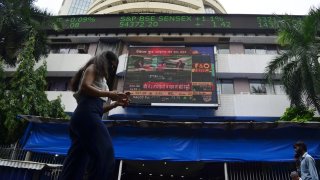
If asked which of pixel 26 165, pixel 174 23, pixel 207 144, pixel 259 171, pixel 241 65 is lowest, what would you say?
pixel 26 165

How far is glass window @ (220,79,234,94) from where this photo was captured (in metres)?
→ 15.8

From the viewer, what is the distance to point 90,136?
2.43 meters

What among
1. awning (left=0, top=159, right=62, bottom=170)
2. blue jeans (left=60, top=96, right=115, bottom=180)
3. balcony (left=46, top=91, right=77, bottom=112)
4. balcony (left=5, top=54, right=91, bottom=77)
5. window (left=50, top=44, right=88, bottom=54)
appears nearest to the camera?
blue jeans (left=60, top=96, right=115, bottom=180)

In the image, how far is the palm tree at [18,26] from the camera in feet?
45.1

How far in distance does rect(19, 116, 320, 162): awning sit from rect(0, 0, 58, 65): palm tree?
7019 mm

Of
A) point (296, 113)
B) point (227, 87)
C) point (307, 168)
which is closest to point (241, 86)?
point (227, 87)

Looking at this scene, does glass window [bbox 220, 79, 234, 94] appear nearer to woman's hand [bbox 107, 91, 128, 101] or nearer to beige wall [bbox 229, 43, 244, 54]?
beige wall [bbox 229, 43, 244, 54]

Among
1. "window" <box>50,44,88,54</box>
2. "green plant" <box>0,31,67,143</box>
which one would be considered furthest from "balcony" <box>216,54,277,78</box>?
"green plant" <box>0,31,67,143</box>

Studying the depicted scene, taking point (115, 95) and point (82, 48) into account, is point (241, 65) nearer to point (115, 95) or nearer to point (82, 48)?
point (82, 48)

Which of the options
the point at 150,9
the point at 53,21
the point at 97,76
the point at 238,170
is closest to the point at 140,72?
the point at 53,21

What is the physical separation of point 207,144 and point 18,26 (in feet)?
35.0

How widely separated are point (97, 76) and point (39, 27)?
13788 mm

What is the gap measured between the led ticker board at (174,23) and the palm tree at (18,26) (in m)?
1.83

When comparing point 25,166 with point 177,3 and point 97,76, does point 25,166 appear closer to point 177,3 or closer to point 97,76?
point 97,76
